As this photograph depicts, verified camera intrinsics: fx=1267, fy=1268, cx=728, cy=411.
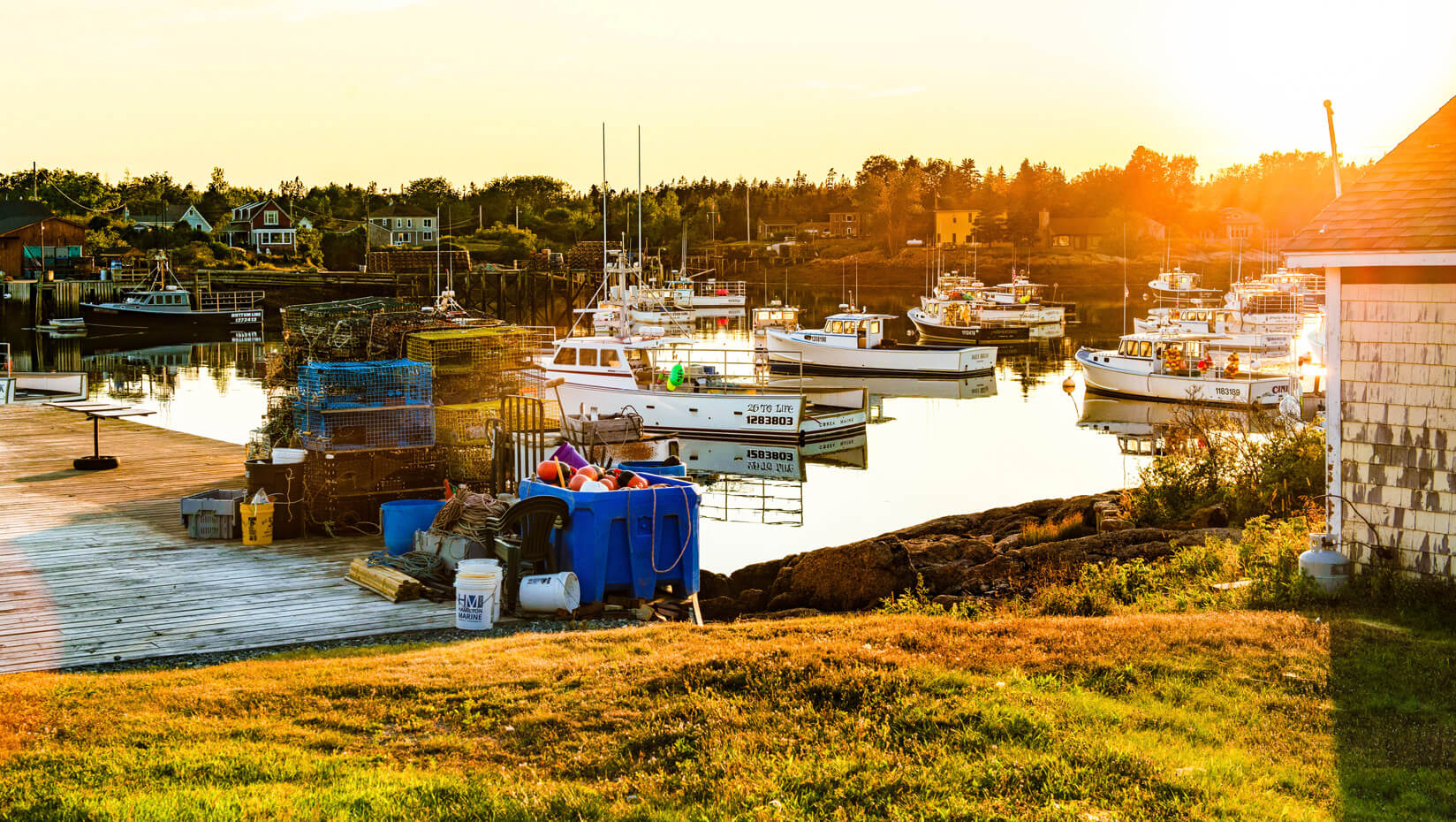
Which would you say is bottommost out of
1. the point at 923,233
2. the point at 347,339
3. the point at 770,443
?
the point at 770,443

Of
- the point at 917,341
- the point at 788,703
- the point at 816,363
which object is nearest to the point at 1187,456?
the point at 788,703

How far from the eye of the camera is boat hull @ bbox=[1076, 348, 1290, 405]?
37.4 m

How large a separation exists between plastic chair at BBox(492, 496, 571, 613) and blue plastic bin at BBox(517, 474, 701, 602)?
4.9 inches

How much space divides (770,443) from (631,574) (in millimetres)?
22477

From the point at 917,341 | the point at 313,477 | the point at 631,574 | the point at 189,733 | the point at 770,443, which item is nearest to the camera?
the point at 189,733

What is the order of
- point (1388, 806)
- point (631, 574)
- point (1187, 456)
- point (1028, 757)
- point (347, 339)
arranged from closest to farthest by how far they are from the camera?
point (1388, 806), point (1028, 757), point (631, 574), point (347, 339), point (1187, 456)

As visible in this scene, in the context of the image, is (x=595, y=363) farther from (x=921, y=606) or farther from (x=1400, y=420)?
(x=1400, y=420)

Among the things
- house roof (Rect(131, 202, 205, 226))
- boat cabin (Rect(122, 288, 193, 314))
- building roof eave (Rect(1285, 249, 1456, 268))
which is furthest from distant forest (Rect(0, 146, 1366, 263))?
building roof eave (Rect(1285, 249, 1456, 268))

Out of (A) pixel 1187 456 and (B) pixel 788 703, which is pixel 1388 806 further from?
(A) pixel 1187 456

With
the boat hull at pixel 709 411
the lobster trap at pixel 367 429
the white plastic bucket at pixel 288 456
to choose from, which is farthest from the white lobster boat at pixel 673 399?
the white plastic bucket at pixel 288 456

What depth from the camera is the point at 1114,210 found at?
15225 cm

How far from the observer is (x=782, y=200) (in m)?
171

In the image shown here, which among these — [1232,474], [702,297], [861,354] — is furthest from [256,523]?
[702,297]

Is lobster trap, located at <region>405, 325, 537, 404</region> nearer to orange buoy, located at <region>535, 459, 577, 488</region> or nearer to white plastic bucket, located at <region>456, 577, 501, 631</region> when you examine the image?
orange buoy, located at <region>535, 459, 577, 488</region>
